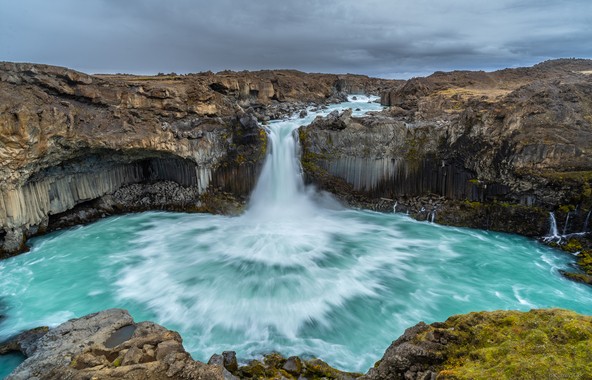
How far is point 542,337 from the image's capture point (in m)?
3.76

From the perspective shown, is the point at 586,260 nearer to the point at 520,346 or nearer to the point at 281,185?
the point at 520,346

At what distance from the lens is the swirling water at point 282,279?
9.59 m

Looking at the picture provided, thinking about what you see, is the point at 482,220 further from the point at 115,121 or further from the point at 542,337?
the point at 115,121

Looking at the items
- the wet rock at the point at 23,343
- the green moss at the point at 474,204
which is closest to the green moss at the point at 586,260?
the green moss at the point at 474,204

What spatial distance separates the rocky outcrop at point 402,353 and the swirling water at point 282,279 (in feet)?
7.12

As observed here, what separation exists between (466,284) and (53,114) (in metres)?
17.4

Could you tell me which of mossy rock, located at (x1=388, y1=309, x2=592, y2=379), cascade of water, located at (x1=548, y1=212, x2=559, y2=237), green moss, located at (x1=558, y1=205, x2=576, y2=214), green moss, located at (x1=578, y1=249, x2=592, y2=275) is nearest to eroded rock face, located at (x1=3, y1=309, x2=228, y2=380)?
mossy rock, located at (x1=388, y1=309, x2=592, y2=379)

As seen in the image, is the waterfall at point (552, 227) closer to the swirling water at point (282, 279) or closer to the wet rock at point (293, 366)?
the swirling water at point (282, 279)

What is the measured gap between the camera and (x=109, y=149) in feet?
52.9

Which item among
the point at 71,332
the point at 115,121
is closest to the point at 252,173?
the point at 115,121

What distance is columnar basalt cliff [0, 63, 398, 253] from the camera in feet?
44.4

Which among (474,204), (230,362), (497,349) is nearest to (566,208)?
(474,204)

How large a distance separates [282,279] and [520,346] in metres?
9.09

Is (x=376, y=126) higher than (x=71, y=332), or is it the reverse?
(x=376, y=126)
